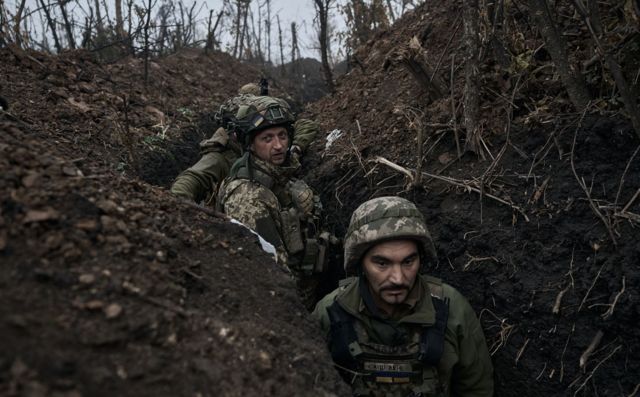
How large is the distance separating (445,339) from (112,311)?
201cm

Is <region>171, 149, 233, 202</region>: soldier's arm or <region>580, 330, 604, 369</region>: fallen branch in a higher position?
<region>171, 149, 233, 202</region>: soldier's arm

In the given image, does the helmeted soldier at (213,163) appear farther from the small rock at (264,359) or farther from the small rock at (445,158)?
the small rock at (264,359)

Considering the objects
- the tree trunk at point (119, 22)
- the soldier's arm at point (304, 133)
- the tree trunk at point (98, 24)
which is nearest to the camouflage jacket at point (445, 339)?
the soldier's arm at point (304, 133)

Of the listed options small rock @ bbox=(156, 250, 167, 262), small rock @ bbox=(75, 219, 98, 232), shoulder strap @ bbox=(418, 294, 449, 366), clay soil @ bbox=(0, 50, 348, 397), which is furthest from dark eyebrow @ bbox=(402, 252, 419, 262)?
small rock @ bbox=(75, 219, 98, 232)

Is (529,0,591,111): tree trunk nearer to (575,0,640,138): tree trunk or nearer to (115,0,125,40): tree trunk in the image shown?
(575,0,640,138): tree trunk

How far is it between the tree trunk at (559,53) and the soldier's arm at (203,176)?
337 centimetres

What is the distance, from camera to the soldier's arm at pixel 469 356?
2867 millimetres

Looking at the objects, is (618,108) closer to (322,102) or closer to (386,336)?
(386,336)

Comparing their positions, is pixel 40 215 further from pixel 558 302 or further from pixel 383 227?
pixel 558 302

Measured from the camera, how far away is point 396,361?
9.18 feet

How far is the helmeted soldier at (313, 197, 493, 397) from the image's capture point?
2.79m

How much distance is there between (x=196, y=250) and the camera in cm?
221

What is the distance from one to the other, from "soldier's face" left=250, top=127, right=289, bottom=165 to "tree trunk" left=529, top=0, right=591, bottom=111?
230 cm

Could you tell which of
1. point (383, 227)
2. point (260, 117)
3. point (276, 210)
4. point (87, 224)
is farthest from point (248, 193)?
point (87, 224)
